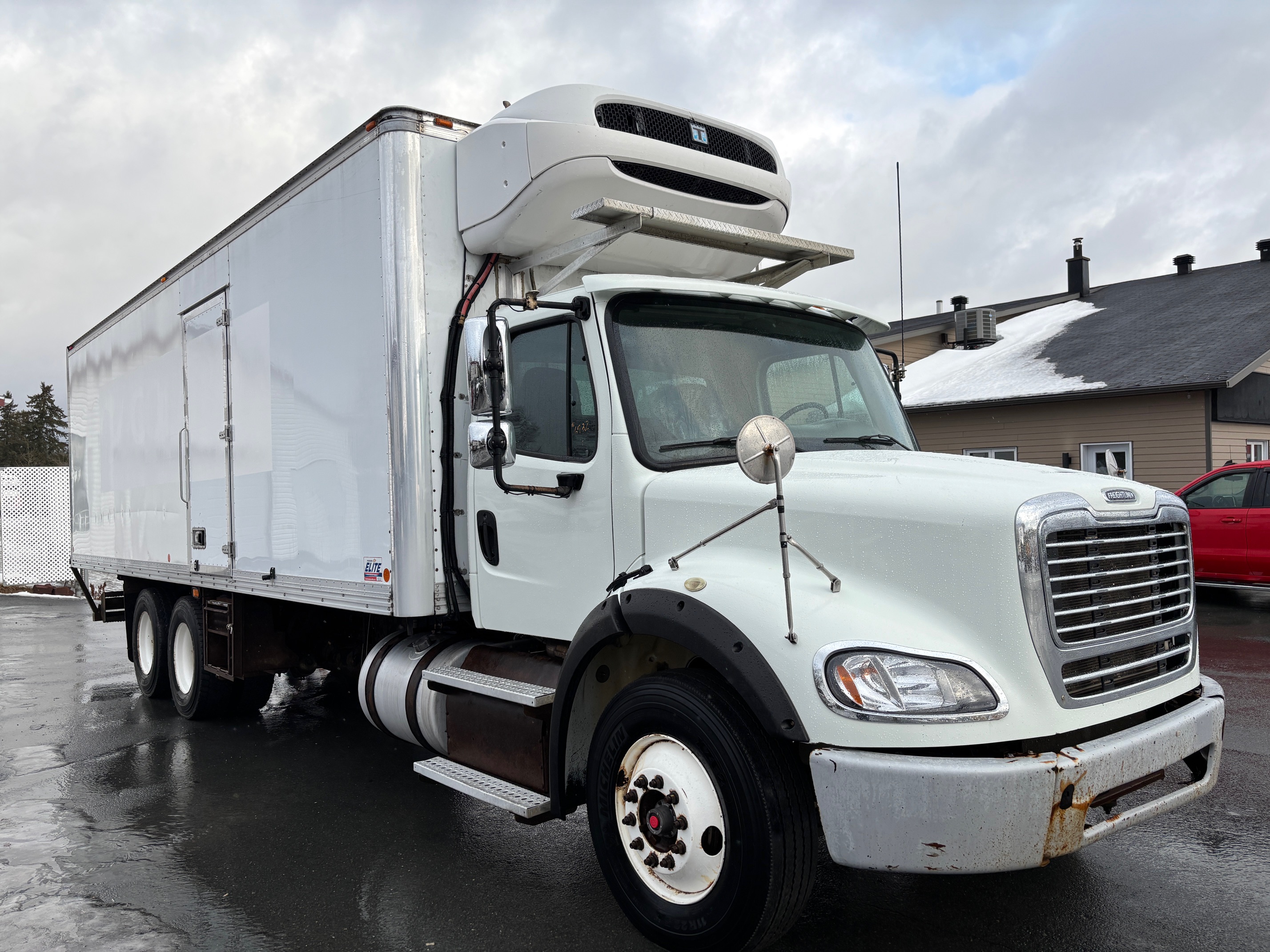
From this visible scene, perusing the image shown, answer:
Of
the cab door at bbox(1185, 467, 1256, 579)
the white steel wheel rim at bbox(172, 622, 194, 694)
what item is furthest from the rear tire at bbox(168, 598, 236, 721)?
the cab door at bbox(1185, 467, 1256, 579)

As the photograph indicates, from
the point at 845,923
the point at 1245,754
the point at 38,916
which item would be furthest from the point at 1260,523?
the point at 38,916

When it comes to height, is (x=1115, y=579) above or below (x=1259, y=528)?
above

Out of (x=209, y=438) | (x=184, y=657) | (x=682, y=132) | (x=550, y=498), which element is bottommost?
(x=184, y=657)

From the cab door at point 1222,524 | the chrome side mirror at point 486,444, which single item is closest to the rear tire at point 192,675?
the chrome side mirror at point 486,444

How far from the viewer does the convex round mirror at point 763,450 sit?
125 inches

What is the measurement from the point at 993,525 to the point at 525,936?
7.58 ft

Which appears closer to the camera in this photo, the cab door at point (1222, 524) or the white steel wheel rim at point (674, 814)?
the white steel wheel rim at point (674, 814)

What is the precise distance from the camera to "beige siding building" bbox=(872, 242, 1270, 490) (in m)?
18.2

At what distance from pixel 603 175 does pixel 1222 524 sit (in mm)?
10930

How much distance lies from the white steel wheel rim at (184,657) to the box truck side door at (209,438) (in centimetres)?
82

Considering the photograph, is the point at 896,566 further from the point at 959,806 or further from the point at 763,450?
the point at 959,806

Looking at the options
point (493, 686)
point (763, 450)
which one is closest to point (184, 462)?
point (493, 686)

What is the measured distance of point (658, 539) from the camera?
396 centimetres

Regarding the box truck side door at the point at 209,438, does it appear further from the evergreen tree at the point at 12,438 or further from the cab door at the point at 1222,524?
the evergreen tree at the point at 12,438
